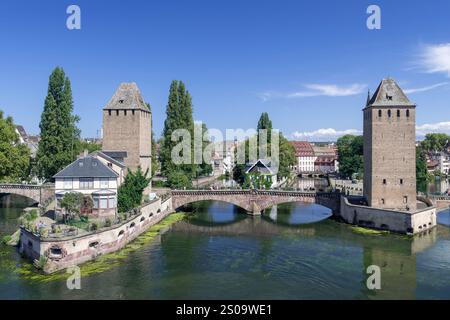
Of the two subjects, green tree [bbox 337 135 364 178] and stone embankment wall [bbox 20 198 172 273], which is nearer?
stone embankment wall [bbox 20 198 172 273]

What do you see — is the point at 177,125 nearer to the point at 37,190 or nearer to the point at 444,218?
the point at 37,190

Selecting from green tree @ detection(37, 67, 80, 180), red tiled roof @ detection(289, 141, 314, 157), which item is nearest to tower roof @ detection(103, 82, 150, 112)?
green tree @ detection(37, 67, 80, 180)

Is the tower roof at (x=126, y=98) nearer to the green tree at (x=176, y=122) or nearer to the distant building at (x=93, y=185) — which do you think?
the green tree at (x=176, y=122)

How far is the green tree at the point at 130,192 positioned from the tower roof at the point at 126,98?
1153 centimetres

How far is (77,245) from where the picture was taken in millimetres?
31141

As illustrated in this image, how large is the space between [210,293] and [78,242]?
39.2 ft

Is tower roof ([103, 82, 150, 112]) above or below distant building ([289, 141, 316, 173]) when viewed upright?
above

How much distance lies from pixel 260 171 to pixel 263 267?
38665mm

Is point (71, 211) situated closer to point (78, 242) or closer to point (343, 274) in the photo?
point (78, 242)

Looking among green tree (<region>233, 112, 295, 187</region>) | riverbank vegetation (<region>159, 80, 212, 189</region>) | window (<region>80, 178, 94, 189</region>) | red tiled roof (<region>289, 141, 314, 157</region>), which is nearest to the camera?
window (<region>80, 178, 94, 189</region>)

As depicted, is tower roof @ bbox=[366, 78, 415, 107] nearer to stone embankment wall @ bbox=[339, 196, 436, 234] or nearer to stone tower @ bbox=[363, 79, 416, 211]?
stone tower @ bbox=[363, 79, 416, 211]

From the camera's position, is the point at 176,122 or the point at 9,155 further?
the point at 176,122

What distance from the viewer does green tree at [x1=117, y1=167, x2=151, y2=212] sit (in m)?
42.2

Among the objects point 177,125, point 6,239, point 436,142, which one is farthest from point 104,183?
point 436,142
